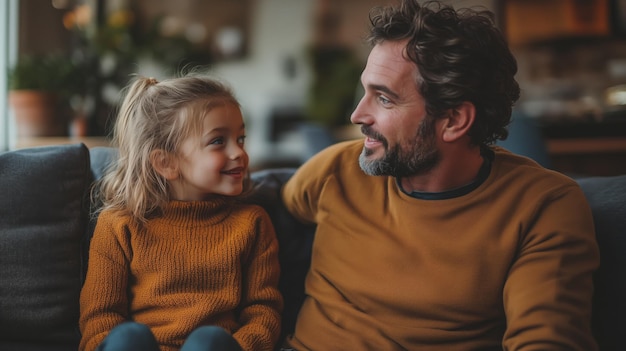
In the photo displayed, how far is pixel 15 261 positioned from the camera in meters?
1.49

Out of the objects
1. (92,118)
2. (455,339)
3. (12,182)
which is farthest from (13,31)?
(455,339)

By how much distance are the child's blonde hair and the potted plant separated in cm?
306

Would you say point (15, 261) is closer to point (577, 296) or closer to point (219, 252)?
point (219, 252)

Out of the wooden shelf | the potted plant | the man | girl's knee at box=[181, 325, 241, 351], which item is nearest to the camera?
girl's knee at box=[181, 325, 241, 351]

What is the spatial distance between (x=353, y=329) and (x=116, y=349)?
0.52 m

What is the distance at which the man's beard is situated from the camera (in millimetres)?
1434

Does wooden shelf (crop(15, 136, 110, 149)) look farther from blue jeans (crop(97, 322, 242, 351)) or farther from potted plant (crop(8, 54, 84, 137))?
blue jeans (crop(97, 322, 242, 351))

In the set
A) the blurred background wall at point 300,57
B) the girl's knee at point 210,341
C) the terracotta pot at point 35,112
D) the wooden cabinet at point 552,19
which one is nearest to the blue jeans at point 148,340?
the girl's knee at point 210,341

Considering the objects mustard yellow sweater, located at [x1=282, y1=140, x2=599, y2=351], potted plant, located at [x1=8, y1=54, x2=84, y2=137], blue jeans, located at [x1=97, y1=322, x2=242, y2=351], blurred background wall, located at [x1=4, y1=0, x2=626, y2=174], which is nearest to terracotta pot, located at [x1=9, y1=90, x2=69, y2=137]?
potted plant, located at [x1=8, y1=54, x2=84, y2=137]

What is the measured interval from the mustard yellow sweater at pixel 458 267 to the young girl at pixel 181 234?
0.17m

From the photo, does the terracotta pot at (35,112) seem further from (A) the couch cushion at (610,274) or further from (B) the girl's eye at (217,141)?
(A) the couch cushion at (610,274)

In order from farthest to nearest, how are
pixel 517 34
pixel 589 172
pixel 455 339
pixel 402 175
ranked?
pixel 517 34, pixel 589 172, pixel 402 175, pixel 455 339

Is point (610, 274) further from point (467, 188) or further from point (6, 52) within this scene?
point (6, 52)

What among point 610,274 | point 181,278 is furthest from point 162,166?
point 610,274
